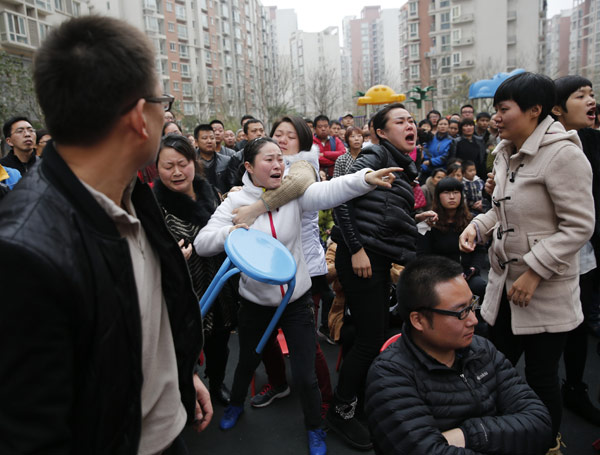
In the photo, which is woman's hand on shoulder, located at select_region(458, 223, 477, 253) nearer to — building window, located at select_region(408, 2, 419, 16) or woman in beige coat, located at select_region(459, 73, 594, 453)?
woman in beige coat, located at select_region(459, 73, 594, 453)

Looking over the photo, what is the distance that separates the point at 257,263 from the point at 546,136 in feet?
5.59

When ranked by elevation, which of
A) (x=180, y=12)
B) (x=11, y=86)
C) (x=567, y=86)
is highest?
(x=180, y=12)

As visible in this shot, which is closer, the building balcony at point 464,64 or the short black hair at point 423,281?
the short black hair at point 423,281

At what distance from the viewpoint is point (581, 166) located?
2318 mm

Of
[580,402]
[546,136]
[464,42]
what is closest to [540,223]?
[546,136]

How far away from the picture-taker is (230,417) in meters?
3.38

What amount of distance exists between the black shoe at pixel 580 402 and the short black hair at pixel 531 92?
6.68 feet

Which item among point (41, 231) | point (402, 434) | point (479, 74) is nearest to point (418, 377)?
point (402, 434)

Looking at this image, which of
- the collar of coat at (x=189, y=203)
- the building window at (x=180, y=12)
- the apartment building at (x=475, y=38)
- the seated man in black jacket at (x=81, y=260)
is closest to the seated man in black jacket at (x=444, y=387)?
the seated man in black jacket at (x=81, y=260)

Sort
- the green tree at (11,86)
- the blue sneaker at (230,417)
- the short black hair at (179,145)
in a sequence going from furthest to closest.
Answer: the green tree at (11,86) < the blue sneaker at (230,417) < the short black hair at (179,145)

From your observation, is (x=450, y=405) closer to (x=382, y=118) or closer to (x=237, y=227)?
(x=237, y=227)

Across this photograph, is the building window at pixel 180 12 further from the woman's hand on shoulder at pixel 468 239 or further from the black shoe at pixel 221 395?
the woman's hand on shoulder at pixel 468 239

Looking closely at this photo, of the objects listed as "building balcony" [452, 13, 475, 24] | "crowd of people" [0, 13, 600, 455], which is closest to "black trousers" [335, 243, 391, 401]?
"crowd of people" [0, 13, 600, 455]

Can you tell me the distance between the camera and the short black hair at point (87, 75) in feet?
3.44
